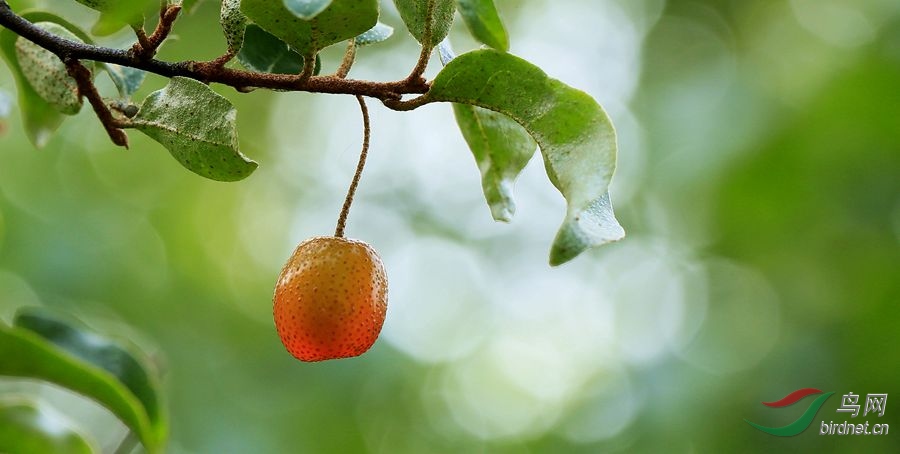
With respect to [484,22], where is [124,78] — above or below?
above

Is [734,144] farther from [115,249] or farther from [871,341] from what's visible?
[115,249]

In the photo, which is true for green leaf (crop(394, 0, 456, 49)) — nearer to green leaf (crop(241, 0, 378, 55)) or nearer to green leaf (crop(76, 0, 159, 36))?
green leaf (crop(241, 0, 378, 55))

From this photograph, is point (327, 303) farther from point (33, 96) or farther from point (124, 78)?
point (33, 96)

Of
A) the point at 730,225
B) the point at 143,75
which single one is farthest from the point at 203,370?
the point at 143,75

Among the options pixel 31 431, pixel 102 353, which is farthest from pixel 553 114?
pixel 31 431

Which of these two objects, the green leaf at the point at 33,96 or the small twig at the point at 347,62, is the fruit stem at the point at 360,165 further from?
the green leaf at the point at 33,96

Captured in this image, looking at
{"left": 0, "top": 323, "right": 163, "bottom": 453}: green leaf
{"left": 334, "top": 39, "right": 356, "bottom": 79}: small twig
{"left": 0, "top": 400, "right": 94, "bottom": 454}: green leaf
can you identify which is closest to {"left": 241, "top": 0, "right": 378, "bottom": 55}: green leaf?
{"left": 334, "top": 39, "right": 356, "bottom": 79}: small twig
